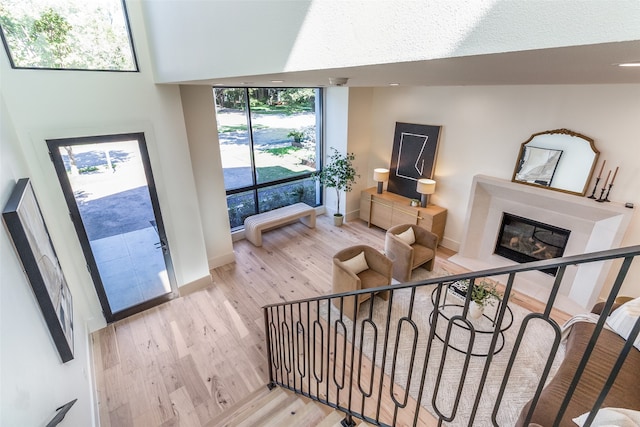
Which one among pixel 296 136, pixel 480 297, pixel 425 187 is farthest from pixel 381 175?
pixel 480 297

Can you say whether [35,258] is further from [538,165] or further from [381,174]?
[538,165]

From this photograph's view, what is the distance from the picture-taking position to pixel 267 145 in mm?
5688

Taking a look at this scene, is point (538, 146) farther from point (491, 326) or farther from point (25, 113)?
point (25, 113)

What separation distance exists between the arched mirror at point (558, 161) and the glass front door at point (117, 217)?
492 centimetres

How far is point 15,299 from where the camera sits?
4.83 feet

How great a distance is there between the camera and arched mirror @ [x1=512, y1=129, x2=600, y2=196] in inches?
144

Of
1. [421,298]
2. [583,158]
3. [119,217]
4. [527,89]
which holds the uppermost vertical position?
[527,89]

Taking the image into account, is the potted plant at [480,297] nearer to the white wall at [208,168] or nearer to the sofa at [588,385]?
the sofa at [588,385]

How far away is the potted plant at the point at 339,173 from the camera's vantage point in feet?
19.2

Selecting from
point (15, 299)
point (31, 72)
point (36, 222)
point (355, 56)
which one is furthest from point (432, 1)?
point (31, 72)

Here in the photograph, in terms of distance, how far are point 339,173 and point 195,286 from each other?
325 cm

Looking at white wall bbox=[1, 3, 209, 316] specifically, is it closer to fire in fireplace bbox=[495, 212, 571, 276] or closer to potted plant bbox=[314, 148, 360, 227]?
potted plant bbox=[314, 148, 360, 227]

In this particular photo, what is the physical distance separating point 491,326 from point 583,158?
236 centimetres

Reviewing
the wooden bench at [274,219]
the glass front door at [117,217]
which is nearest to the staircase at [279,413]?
the glass front door at [117,217]
